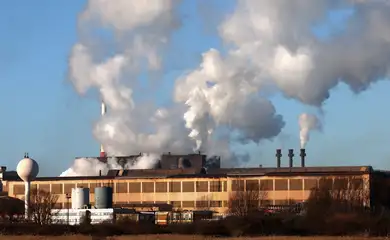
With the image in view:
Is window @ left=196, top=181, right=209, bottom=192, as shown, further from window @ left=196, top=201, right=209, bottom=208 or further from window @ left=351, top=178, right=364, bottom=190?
window @ left=351, top=178, right=364, bottom=190

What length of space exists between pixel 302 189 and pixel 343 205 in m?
19.3

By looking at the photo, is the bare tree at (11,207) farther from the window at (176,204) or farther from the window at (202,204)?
the window at (202,204)

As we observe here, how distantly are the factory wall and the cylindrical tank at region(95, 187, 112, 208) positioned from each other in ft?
46.6

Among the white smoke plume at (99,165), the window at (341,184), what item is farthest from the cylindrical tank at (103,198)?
the white smoke plume at (99,165)

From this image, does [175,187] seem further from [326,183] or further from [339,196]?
[339,196]

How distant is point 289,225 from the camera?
82.5 m

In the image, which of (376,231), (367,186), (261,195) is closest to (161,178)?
(261,195)

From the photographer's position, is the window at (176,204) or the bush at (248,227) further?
the window at (176,204)

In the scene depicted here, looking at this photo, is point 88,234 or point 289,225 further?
point 289,225

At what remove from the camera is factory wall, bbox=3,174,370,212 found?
124 meters

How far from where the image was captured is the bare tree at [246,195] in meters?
117

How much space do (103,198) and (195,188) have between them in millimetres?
19677

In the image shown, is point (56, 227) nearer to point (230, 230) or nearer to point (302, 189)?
point (230, 230)

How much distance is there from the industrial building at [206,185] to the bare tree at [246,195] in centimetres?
16
